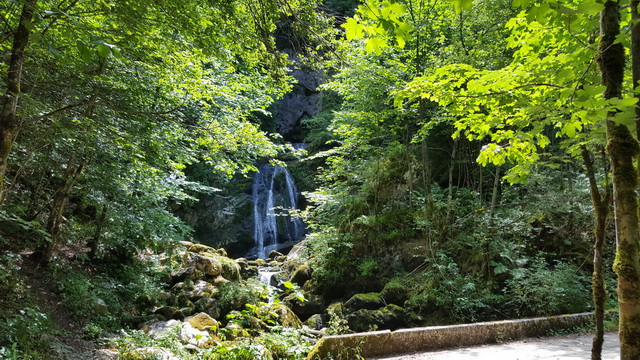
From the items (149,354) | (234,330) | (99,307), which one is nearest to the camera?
(234,330)

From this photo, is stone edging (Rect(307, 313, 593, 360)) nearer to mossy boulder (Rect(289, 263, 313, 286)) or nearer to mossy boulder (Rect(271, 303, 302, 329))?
mossy boulder (Rect(271, 303, 302, 329))

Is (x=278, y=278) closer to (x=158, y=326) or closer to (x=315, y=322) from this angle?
(x=315, y=322)

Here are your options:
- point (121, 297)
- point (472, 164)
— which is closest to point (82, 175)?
point (121, 297)

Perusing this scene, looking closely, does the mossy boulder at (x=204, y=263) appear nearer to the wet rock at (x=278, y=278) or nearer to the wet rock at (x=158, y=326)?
the wet rock at (x=278, y=278)

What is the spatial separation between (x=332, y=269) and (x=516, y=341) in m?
7.08

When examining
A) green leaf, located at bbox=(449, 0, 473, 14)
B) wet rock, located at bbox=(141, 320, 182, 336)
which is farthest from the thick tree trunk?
wet rock, located at bbox=(141, 320, 182, 336)

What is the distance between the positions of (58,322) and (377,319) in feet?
24.2

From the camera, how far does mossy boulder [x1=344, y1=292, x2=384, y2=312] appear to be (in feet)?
34.8

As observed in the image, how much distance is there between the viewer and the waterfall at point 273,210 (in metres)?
23.3

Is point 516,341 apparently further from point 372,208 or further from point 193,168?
point 193,168

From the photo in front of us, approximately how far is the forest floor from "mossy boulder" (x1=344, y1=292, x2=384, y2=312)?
663cm

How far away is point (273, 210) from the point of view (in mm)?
23734

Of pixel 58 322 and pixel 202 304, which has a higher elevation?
pixel 58 322

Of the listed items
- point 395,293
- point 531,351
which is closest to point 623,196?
point 531,351
